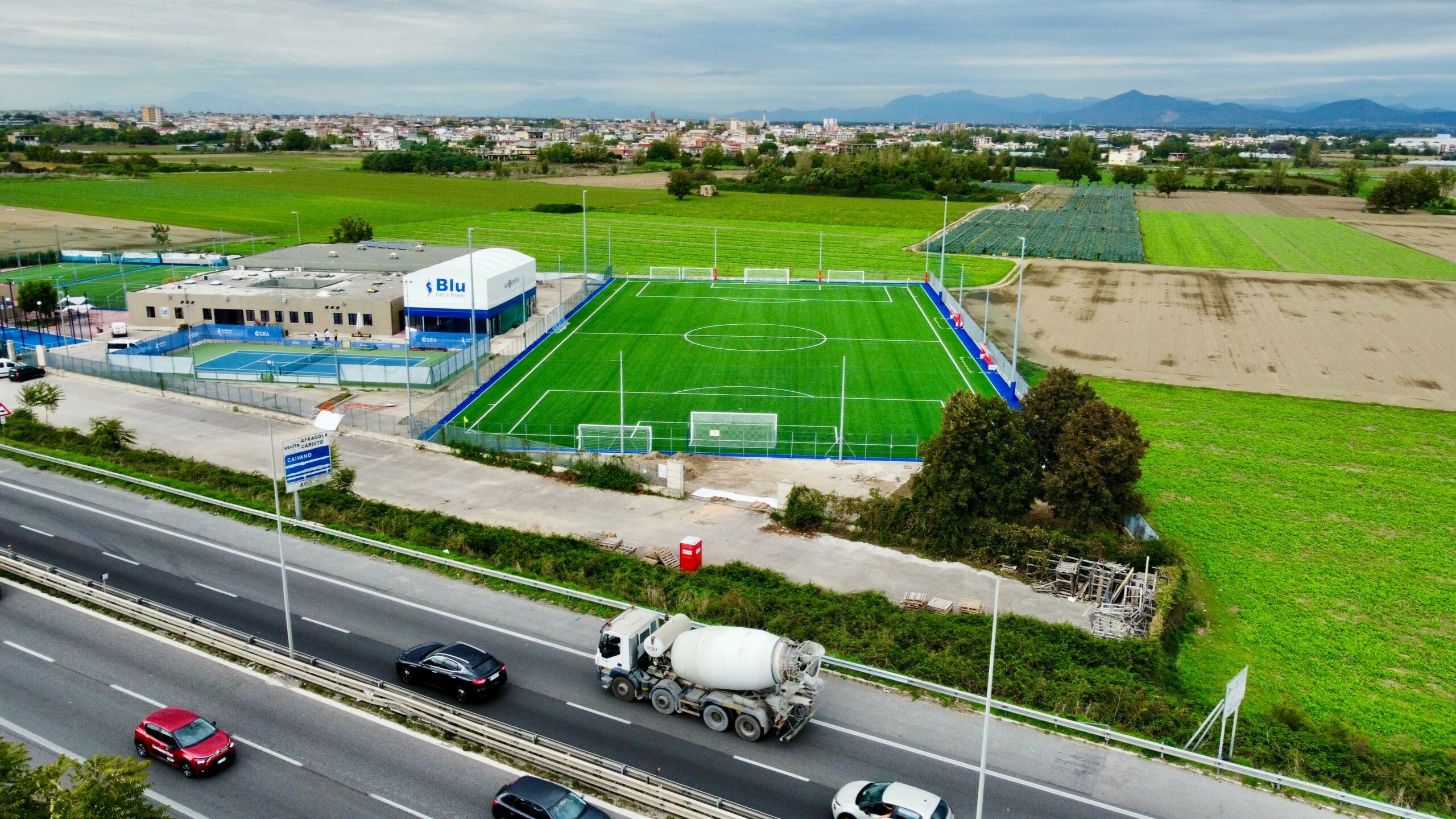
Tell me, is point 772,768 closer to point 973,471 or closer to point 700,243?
point 973,471

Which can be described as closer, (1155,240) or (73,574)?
(73,574)

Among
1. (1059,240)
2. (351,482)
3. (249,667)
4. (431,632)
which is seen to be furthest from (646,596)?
(1059,240)

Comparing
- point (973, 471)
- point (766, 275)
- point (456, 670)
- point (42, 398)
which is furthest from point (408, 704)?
point (766, 275)

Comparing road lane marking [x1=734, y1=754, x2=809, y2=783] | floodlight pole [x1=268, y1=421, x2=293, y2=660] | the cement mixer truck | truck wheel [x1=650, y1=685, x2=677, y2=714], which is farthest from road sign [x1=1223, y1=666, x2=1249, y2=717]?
floodlight pole [x1=268, y1=421, x2=293, y2=660]

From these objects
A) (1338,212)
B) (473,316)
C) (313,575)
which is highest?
(1338,212)

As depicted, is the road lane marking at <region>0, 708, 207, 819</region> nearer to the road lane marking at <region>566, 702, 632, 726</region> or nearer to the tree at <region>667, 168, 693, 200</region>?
the road lane marking at <region>566, 702, 632, 726</region>

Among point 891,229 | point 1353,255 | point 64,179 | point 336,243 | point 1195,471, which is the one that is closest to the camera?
point 1195,471

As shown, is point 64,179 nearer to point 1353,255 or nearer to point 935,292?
point 935,292
